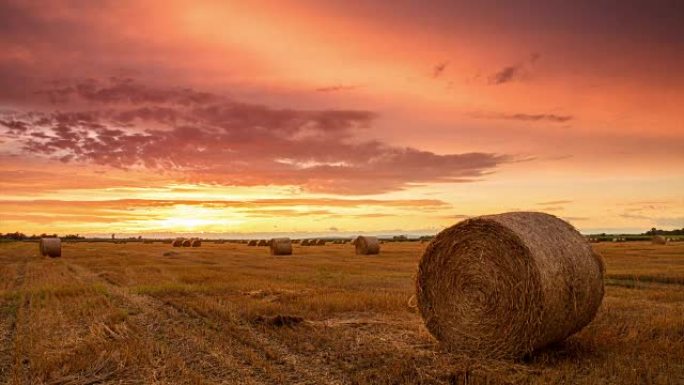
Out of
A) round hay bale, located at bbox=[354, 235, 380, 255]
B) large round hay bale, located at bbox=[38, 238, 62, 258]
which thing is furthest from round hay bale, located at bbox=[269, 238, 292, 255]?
large round hay bale, located at bbox=[38, 238, 62, 258]

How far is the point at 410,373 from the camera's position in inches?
309

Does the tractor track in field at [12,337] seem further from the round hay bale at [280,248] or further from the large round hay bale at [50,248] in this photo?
the large round hay bale at [50,248]

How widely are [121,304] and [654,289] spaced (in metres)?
13.9

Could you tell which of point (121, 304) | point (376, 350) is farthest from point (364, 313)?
point (121, 304)

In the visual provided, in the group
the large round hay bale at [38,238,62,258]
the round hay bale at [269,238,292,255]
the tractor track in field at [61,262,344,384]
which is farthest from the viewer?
the large round hay bale at [38,238,62,258]

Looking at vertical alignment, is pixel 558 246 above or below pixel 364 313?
above

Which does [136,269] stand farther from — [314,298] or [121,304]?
[314,298]

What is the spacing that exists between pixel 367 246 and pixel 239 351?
96.4 ft

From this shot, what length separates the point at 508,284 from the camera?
924cm

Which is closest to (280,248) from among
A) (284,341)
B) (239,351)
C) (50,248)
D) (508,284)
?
(50,248)

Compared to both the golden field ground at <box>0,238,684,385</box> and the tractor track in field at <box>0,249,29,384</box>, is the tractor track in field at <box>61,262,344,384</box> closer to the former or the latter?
the golden field ground at <box>0,238,684,385</box>

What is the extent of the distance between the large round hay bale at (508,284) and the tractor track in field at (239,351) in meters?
2.66

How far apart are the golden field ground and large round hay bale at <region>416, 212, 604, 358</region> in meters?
0.38

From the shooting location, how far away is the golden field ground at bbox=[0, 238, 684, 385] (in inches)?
307
